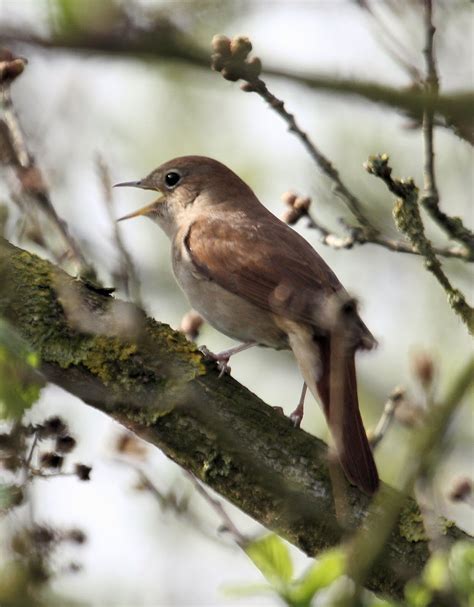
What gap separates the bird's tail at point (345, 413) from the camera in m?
4.51

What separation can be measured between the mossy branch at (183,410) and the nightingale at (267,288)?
0.93ft

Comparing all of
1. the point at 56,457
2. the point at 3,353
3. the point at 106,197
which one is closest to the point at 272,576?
the point at 3,353

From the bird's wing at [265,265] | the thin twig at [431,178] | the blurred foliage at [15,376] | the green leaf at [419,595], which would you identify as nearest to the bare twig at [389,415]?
the bird's wing at [265,265]

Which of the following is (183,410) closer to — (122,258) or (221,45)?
(122,258)

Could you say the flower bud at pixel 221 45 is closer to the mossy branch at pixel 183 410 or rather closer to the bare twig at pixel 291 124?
the bare twig at pixel 291 124

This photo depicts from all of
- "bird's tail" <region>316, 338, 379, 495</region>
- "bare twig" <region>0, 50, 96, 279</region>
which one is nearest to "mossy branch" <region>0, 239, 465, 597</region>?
"bird's tail" <region>316, 338, 379, 495</region>

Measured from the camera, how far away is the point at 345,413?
4.76m

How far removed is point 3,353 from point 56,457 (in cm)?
76

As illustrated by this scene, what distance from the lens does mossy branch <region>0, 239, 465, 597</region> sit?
13.8 feet

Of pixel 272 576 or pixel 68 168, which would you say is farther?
pixel 68 168

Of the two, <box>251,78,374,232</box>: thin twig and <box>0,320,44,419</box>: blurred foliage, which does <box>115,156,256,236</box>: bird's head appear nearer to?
<box>251,78,374,232</box>: thin twig

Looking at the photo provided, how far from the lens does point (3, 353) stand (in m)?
3.27

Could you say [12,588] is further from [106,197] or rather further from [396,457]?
[396,457]

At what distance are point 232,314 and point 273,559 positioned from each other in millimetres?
3143
